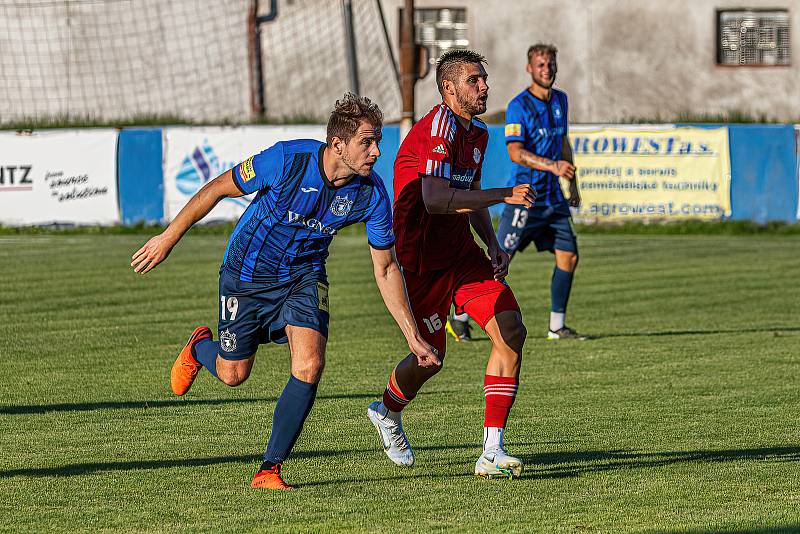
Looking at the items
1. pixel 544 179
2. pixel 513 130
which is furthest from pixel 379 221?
pixel 544 179

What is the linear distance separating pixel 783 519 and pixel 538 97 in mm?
6437

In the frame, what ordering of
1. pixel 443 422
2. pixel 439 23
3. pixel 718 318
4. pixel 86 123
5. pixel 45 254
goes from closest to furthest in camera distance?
pixel 443 422 < pixel 718 318 < pixel 45 254 < pixel 86 123 < pixel 439 23

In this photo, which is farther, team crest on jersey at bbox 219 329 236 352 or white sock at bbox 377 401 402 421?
white sock at bbox 377 401 402 421

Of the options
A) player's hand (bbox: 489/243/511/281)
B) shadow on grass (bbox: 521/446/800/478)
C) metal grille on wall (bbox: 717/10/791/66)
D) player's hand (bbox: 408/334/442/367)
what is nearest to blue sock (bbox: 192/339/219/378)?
player's hand (bbox: 408/334/442/367)

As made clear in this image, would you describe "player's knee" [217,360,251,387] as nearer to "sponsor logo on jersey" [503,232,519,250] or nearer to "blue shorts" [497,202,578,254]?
"blue shorts" [497,202,578,254]

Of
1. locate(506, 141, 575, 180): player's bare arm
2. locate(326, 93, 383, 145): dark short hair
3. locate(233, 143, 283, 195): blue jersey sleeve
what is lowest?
locate(506, 141, 575, 180): player's bare arm

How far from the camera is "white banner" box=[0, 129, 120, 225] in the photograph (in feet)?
75.7

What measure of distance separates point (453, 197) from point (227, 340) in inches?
50.5

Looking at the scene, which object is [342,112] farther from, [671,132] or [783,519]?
[671,132]

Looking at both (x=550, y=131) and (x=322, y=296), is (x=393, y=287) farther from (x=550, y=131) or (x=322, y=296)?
(x=550, y=131)

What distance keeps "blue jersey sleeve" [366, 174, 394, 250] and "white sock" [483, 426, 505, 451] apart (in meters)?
1.04

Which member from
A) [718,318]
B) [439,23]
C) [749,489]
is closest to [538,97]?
[718,318]

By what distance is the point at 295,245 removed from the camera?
659 cm

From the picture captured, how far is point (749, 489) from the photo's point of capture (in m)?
6.45
